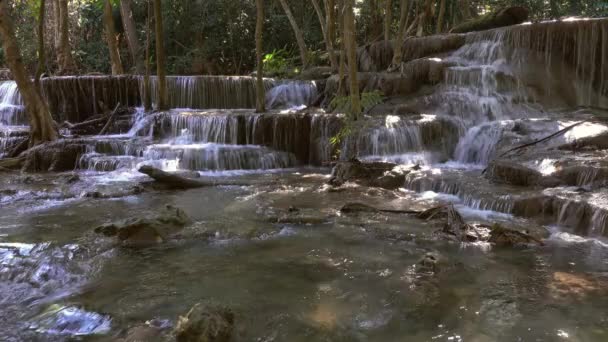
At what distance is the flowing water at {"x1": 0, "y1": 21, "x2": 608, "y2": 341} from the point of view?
4.48 meters

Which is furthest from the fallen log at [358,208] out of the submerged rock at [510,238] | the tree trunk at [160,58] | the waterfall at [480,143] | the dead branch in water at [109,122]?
the dead branch in water at [109,122]

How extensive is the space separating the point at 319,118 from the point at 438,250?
6941 mm

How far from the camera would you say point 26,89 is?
12.2 meters

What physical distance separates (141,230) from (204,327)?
9.89 feet

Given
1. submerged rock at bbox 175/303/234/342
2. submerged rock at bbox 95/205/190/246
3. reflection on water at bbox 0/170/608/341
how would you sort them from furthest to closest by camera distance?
submerged rock at bbox 95/205/190/246 < reflection on water at bbox 0/170/608/341 < submerged rock at bbox 175/303/234/342

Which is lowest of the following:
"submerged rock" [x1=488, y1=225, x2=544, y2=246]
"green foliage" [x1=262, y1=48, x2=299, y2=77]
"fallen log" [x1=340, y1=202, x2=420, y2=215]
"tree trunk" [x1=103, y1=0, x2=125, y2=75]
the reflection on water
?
the reflection on water

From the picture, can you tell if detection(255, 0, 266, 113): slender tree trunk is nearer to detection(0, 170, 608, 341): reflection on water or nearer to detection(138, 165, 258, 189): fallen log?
detection(138, 165, 258, 189): fallen log

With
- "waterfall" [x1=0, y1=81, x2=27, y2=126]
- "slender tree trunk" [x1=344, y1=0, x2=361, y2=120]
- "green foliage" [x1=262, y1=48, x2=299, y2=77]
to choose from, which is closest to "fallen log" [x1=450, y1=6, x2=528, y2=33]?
"green foliage" [x1=262, y1=48, x2=299, y2=77]

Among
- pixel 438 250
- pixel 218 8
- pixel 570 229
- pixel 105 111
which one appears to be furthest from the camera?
pixel 218 8

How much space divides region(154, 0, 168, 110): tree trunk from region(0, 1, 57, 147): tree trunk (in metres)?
3.12

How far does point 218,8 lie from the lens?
75.1 feet

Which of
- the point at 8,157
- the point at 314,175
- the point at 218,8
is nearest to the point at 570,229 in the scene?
the point at 314,175

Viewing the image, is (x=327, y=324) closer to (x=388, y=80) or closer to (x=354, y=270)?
(x=354, y=270)

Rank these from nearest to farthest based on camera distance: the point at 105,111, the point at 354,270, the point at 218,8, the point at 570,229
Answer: the point at 354,270 < the point at 570,229 < the point at 105,111 < the point at 218,8
